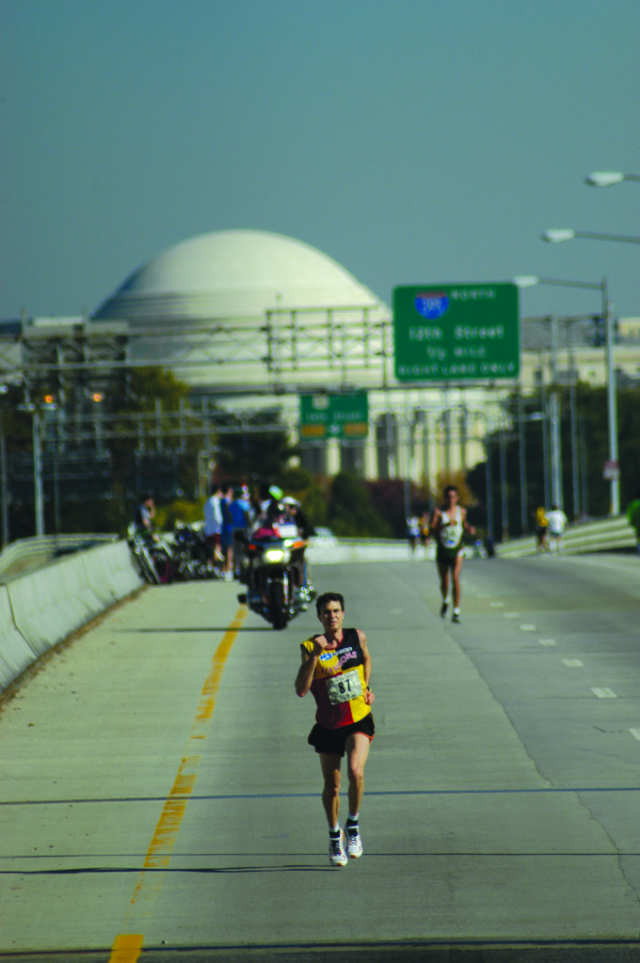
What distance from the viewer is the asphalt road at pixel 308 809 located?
5.99 metres

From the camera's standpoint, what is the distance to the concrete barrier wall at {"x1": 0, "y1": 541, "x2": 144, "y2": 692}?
13.2 meters

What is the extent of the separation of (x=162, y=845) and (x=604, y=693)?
535 centimetres

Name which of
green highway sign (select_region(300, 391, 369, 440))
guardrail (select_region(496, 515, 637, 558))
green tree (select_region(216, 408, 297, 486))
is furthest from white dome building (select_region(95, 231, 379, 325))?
guardrail (select_region(496, 515, 637, 558))

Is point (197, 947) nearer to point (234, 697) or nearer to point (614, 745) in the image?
point (614, 745)

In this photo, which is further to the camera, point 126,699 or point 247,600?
point 247,600

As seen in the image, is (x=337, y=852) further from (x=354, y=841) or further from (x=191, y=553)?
(x=191, y=553)

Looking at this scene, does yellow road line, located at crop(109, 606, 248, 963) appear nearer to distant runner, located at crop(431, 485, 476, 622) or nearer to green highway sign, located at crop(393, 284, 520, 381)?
distant runner, located at crop(431, 485, 476, 622)

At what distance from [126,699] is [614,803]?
16.8 feet

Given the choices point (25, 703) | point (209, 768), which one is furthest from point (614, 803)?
point (25, 703)

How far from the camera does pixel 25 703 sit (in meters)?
11.9

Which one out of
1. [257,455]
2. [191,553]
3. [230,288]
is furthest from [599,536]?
[230,288]

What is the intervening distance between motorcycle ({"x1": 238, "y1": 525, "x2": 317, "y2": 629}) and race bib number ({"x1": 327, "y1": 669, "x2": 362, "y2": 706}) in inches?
364

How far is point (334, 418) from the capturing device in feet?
207

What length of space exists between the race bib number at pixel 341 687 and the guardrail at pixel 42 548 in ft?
129
